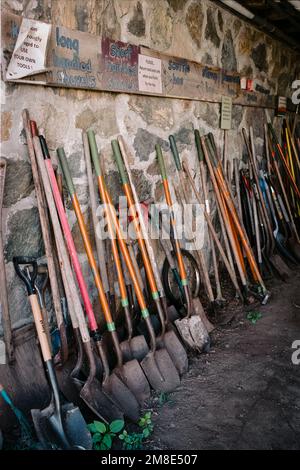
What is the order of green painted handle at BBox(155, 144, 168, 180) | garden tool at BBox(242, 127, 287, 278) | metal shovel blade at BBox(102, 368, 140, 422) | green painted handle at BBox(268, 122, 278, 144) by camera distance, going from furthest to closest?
green painted handle at BBox(268, 122, 278, 144) < garden tool at BBox(242, 127, 287, 278) < green painted handle at BBox(155, 144, 168, 180) < metal shovel blade at BBox(102, 368, 140, 422)

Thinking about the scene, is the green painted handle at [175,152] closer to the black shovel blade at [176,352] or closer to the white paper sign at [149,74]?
the white paper sign at [149,74]

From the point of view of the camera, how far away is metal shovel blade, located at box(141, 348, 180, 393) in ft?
8.13

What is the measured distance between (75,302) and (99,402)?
0.53 m

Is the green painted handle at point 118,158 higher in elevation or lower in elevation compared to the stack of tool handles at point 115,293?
higher

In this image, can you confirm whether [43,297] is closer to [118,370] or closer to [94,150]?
[118,370]

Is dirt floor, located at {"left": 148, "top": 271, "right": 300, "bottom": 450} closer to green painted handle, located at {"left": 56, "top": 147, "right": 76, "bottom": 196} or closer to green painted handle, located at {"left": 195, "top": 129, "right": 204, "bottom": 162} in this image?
green painted handle, located at {"left": 56, "top": 147, "right": 76, "bottom": 196}

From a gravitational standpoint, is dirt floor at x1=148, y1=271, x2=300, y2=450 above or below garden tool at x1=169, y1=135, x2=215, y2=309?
below

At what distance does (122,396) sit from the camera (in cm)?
225

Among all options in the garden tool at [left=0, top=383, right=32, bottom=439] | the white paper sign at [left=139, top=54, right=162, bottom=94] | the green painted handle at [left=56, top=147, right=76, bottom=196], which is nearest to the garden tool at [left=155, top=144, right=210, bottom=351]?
the white paper sign at [left=139, top=54, right=162, bottom=94]

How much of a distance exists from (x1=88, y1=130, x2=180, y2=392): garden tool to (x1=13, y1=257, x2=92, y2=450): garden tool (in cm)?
63

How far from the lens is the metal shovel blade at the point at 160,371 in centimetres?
248

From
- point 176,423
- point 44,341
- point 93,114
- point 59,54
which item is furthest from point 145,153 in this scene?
point 176,423

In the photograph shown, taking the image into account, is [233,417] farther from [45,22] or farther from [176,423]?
[45,22]

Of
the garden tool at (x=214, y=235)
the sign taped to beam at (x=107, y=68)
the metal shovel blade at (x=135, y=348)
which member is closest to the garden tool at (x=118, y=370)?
the metal shovel blade at (x=135, y=348)
